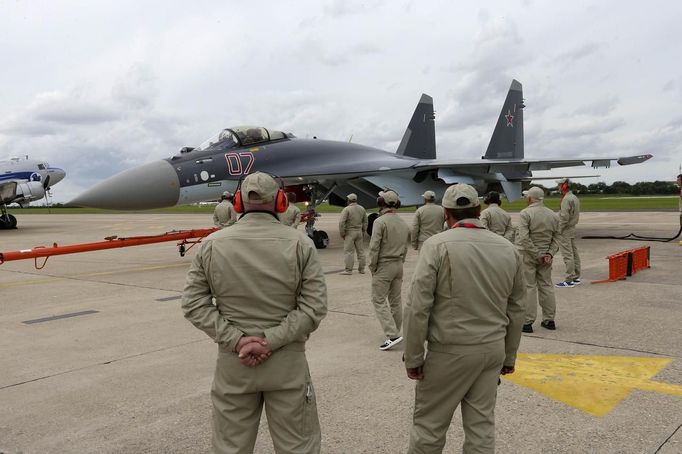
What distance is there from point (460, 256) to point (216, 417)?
1.50 metres

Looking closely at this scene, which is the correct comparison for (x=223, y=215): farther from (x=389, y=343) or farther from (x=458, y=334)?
(x=458, y=334)

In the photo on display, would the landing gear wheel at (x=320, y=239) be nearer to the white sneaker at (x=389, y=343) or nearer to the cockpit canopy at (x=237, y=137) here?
the cockpit canopy at (x=237, y=137)

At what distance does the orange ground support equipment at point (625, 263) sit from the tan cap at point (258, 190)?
8339 millimetres

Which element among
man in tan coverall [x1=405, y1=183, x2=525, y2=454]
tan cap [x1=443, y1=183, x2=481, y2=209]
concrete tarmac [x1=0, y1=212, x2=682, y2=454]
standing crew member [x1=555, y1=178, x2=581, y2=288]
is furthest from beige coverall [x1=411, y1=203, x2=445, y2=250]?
man in tan coverall [x1=405, y1=183, x2=525, y2=454]

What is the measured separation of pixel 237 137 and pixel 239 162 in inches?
30.3

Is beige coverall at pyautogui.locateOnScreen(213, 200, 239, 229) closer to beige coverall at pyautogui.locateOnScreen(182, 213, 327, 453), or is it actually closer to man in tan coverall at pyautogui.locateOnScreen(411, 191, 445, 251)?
man in tan coverall at pyautogui.locateOnScreen(411, 191, 445, 251)

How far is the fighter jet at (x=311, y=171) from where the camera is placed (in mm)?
13047

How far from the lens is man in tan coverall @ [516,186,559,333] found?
6605mm

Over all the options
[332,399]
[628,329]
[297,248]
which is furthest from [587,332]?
[297,248]

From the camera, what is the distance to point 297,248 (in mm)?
2820

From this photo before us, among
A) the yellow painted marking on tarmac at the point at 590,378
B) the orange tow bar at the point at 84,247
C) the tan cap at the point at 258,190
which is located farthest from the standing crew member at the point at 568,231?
the tan cap at the point at 258,190

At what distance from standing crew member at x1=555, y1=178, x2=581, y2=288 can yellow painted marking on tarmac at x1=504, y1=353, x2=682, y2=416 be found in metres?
4.17

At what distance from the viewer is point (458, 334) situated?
294 cm

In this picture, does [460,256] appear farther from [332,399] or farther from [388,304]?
[388,304]
